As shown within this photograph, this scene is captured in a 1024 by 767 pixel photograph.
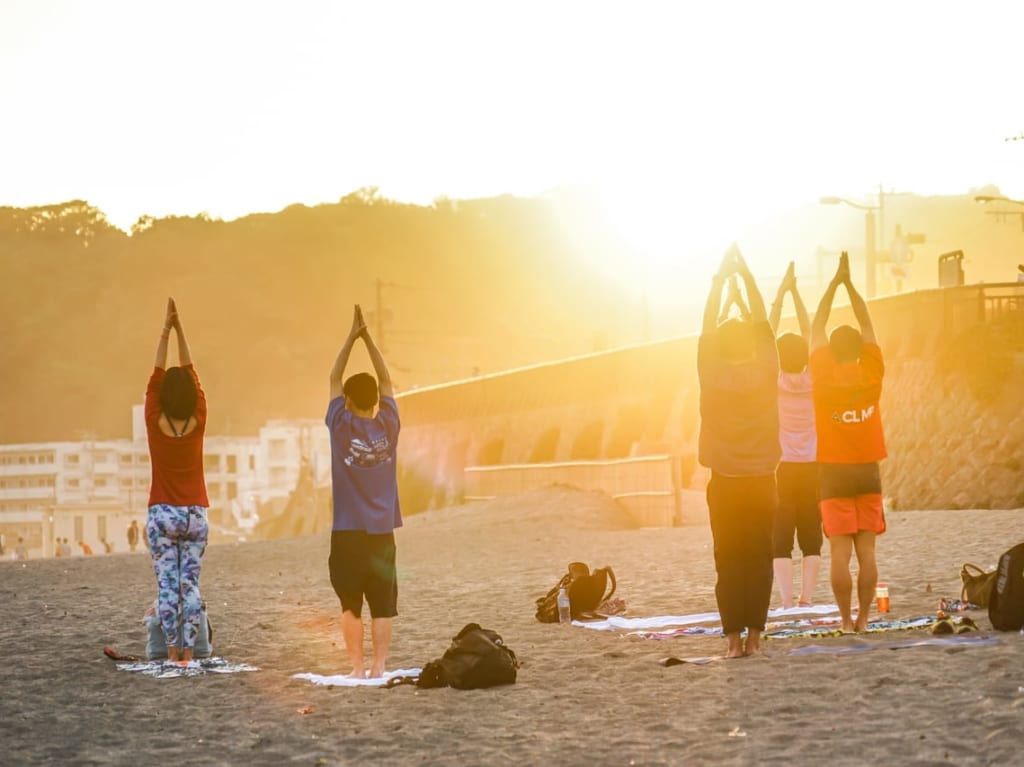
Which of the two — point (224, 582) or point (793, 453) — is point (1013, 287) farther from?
point (793, 453)

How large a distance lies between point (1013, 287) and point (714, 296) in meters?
27.3

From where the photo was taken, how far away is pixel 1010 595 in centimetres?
859

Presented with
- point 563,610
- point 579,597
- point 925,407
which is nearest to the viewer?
point 563,610

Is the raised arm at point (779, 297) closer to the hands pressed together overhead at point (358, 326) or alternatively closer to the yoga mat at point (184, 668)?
the hands pressed together overhead at point (358, 326)

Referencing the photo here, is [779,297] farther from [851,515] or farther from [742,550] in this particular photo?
[742,550]

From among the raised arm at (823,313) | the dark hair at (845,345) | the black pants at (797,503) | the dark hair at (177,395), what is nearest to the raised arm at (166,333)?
the dark hair at (177,395)

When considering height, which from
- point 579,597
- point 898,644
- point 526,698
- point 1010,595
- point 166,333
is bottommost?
point 526,698

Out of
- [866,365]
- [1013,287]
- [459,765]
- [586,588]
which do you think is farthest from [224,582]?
[1013,287]

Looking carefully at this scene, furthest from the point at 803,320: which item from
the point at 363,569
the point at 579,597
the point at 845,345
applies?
the point at 363,569

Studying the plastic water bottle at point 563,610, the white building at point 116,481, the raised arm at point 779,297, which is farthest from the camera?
the white building at point 116,481

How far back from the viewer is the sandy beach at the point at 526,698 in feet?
20.8

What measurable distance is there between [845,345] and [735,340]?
95 centimetres

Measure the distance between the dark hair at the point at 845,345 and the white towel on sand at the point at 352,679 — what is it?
326cm

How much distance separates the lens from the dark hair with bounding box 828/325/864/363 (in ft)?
30.0
